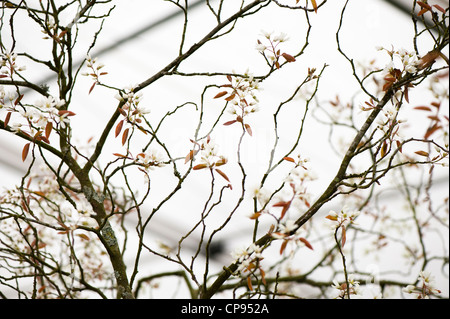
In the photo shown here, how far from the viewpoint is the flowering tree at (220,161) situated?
1.08 m

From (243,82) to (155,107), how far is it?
5.26 ft

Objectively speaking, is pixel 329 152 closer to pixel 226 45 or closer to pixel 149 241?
pixel 226 45

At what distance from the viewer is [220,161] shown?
3.50 ft

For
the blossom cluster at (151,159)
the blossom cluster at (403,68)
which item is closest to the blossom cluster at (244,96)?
the blossom cluster at (151,159)

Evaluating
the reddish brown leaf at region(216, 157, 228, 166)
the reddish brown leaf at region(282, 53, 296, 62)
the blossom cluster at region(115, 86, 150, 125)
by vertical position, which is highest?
the reddish brown leaf at region(282, 53, 296, 62)

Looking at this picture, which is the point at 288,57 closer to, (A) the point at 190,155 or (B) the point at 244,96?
(B) the point at 244,96

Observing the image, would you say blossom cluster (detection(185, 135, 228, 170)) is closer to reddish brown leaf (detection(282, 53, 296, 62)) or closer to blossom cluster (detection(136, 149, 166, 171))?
blossom cluster (detection(136, 149, 166, 171))

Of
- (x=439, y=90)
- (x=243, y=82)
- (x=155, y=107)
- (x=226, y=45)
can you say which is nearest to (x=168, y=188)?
(x=155, y=107)

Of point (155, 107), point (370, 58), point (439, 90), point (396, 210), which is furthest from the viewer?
point (396, 210)

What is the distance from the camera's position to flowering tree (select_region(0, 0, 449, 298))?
108cm

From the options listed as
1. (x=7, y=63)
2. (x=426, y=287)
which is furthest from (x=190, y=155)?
(x=426, y=287)

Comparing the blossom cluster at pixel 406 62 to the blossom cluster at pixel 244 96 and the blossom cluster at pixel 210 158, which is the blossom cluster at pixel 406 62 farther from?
the blossom cluster at pixel 210 158

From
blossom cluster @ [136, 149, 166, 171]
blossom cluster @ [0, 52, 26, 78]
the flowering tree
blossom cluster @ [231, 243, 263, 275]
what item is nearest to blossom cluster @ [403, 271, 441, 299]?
the flowering tree

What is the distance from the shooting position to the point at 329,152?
115 inches
